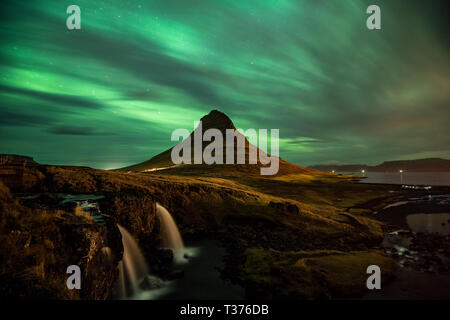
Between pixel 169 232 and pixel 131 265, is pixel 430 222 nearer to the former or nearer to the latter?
pixel 169 232

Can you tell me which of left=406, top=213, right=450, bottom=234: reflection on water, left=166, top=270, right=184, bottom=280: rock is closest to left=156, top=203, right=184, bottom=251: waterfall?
left=166, top=270, right=184, bottom=280: rock

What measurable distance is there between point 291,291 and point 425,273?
56.2ft

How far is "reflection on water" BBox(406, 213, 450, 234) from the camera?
43.3 meters

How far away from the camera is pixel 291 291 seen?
19078mm

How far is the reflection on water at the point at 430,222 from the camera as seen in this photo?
4327cm

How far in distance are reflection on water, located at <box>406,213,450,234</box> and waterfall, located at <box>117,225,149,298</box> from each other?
169 feet

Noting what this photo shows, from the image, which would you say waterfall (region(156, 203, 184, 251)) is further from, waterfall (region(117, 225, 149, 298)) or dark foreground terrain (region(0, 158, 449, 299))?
waterfall (region(117, 225, 149, 298))

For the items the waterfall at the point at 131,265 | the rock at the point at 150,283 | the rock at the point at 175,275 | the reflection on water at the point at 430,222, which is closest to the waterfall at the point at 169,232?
the waterfall at the point at 131,265

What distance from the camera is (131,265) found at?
21328 millimetres

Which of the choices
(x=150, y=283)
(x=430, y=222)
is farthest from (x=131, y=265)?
(x=430, y=222)
